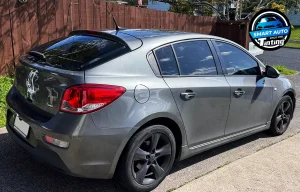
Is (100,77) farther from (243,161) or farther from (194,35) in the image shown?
(243,161)

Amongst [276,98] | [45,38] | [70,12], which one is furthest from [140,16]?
[276,98]

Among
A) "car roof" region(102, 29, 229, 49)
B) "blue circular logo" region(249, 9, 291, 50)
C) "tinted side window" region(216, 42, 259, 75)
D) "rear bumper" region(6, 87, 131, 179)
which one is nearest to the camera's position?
"rear bumper" region(6, 87, 131, 179)

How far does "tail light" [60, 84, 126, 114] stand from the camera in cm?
281

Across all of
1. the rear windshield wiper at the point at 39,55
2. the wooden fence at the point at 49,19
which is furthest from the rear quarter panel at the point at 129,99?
the wooden fence at the point at 49,19

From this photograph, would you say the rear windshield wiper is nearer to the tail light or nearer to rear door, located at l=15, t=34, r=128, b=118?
rear door, located at l=15, t=34, r=128, b=118

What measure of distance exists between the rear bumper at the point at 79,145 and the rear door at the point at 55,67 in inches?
6.2

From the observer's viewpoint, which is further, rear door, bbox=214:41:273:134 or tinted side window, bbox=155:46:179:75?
rear door, bbox=214:41:273:134

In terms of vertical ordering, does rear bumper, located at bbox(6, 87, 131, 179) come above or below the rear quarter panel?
below

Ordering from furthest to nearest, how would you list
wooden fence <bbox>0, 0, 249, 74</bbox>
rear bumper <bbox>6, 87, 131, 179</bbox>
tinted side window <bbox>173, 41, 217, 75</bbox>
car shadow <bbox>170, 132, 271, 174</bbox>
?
wooden fence <bbox>0, 0, 249, 74</bbox> < car shadow <bbox>170, 132, 271, 174</bbox> < tinted side window <bbox>173, 41, 217, 75</bbox> < rear bumper <bbox>6, 87, 131, 179</bbox>

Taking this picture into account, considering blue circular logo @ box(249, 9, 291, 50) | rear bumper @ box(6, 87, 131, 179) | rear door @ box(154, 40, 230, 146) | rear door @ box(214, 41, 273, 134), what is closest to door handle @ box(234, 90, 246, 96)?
rear door @ box(214, 41, 273, 134)

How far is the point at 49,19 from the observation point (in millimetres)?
6914

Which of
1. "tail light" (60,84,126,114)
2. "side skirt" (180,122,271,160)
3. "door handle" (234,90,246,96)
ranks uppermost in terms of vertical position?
"tail light" (60,84,126,114)

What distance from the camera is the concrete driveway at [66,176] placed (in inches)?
130

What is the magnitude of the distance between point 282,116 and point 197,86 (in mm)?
2220
